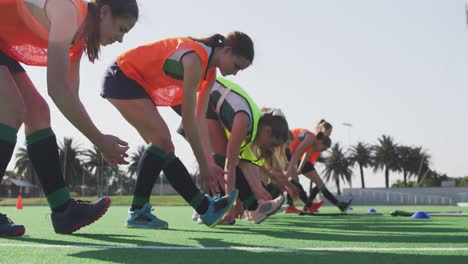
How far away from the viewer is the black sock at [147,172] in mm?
4648

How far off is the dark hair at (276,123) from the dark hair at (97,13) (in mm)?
2864

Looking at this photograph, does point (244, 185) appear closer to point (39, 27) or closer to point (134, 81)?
point (134, 81)

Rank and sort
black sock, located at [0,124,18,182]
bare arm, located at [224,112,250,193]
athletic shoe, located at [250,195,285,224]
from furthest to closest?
athletic shoe, located at [250,195,285,224] → bare arm, located at [224,112,250,193] → black sock, located at [0,124,18,182]

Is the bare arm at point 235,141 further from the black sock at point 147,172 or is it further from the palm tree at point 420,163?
the palm tree at point 420,163

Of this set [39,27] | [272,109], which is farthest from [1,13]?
[272,109]

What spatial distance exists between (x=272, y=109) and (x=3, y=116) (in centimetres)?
357

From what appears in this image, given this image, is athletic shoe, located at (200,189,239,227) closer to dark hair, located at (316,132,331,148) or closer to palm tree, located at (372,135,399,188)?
dark hair, located at (316,132,331,148)

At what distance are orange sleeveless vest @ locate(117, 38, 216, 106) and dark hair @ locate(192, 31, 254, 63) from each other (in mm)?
218

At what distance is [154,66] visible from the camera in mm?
4652

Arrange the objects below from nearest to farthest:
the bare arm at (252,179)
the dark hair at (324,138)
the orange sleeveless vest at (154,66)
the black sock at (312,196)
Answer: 1. the orange sleeveless vest at (154,66)
2. the bare arm at (252,179)
3. the dark hair at (324,138)
4. the black sock at (312,196)

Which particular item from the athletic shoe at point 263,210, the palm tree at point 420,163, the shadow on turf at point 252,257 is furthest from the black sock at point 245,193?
the palm tree at point 420,163

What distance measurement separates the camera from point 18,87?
12.4 ft

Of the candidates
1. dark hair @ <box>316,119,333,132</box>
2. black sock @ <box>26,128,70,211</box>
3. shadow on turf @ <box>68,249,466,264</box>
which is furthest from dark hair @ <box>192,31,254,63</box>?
dark hair @ <box>316,119,333,132</box>

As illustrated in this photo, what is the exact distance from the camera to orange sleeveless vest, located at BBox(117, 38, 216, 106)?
180 inches
